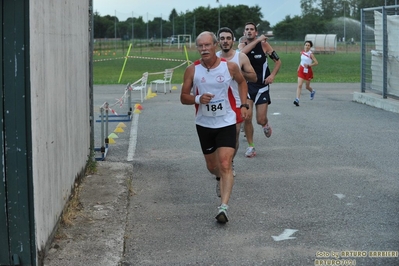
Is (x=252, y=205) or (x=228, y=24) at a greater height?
(x=228, y=24)

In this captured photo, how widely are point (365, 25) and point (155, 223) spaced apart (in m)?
15.6

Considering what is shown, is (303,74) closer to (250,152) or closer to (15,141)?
(250,152)

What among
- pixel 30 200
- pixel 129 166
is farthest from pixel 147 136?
pixel 30 200

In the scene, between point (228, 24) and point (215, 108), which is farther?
point (228, 24)

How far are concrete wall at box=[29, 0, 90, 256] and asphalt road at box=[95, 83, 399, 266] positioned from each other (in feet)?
2.55

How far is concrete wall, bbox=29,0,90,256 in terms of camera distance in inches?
226

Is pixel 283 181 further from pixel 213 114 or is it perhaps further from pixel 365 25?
pixel 365 25

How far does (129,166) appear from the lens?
34.0 feet

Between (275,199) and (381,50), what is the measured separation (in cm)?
1293

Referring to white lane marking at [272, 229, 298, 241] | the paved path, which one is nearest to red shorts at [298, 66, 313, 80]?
the paved path

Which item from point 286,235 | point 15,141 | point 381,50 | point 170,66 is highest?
point 381,50

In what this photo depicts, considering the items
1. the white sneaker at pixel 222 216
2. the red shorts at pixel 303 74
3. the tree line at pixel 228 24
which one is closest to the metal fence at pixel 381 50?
the red shorts at pixel 303 74

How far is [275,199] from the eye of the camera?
28.0 feet

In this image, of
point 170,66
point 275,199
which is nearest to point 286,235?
point 275,199
